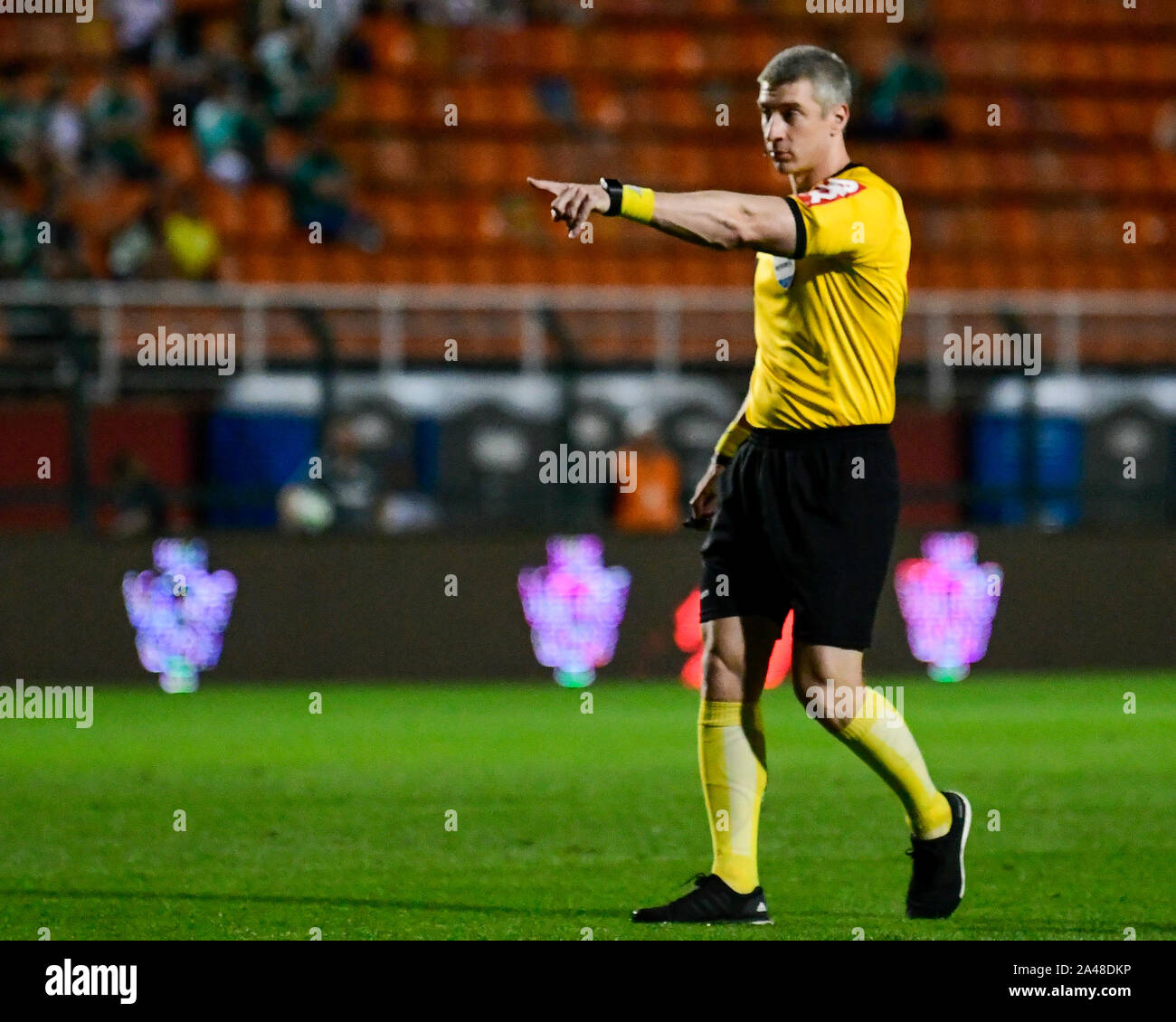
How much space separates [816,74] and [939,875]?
2.26 meters

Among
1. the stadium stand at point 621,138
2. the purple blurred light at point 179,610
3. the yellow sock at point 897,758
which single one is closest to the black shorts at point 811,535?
the yellow sock at point 897,758

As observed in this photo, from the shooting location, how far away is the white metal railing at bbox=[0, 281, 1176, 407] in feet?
48.8

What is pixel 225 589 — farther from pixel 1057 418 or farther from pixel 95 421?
pixel 1057 418

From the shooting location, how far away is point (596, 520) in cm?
1535

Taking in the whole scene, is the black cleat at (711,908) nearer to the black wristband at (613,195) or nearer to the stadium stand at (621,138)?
the black wristband at (613,195)

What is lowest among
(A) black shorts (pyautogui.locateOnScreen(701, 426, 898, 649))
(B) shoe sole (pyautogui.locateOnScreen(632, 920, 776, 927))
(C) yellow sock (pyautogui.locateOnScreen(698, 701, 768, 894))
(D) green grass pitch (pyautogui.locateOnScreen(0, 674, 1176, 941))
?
(D) green grass pitch (pyautogui.locateOnScreen(0, 674, 1176, 941))

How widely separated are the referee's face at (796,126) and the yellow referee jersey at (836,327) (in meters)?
0.10

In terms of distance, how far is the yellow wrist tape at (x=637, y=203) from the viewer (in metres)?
5.61

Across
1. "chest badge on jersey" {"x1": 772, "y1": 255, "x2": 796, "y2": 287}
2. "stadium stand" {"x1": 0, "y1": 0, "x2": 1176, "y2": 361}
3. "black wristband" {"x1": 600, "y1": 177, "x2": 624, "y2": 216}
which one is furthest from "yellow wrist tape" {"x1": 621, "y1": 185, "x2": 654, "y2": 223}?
"stadium stand" {"x1": 0, "y1": 0, "x2": 1176, "y2": 361}

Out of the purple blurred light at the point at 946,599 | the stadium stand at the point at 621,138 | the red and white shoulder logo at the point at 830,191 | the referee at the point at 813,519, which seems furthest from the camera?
the stadium stand at the point at 621,138

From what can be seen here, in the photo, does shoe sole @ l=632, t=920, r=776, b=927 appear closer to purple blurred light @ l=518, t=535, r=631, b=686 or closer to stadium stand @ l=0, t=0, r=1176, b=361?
purple blurred light @ l=518, t=535, r=631, b=686
